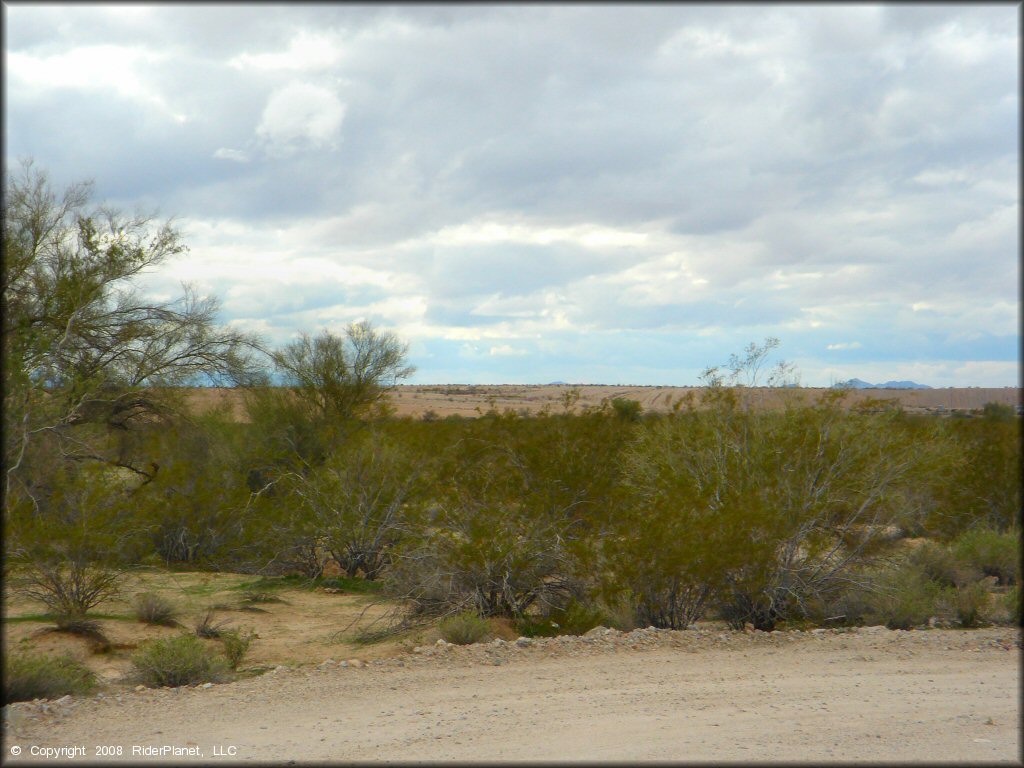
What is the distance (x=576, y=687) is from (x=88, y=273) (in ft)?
46.8

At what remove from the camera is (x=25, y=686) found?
31.6ft

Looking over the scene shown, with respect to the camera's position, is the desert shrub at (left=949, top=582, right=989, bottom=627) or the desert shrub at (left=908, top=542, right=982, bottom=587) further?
the desert shrub at (left=908, top=542, right=982, bottom=587)

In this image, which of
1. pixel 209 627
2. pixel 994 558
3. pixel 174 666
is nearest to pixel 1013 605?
pixel 994 558

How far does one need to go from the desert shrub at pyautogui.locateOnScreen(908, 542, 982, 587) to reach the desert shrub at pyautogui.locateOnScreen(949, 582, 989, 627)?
2.54m

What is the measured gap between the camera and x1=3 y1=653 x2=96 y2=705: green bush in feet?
31.3

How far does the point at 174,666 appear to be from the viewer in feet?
34.6

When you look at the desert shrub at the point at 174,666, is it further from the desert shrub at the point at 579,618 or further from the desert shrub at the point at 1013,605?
the desert shrub at the point at 1013,605

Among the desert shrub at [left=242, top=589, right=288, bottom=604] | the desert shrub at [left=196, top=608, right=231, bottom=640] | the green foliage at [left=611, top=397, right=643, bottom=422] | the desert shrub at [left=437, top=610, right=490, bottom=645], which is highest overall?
the green foliage at [left=611, top=397, right=643, bottom=422]

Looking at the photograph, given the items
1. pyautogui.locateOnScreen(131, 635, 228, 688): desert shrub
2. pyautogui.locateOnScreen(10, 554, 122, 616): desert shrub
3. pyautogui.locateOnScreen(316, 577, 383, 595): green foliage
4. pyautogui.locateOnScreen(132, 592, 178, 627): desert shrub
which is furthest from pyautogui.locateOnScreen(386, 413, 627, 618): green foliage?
pyautogui.locateOnScreen(10, 554, 122, 616): desert shrub

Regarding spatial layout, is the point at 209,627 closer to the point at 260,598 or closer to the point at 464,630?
the point at 260,598

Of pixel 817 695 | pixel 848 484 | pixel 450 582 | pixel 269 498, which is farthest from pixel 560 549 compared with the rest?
pixel 269 498

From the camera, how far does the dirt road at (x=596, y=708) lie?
23.7 feet

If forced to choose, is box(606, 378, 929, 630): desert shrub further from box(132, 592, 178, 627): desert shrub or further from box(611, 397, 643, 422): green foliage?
box(132, 592, 178, 627): desert shrub

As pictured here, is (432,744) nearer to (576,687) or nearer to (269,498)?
(576,687)
